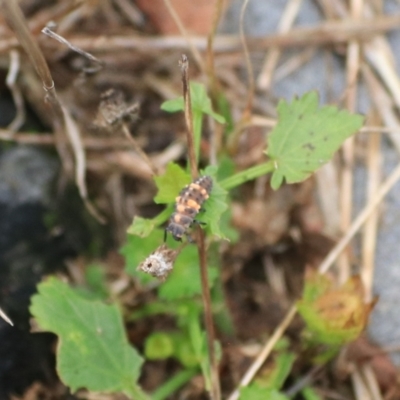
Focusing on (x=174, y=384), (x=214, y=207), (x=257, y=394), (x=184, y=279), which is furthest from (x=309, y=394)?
(x=214, y=207)

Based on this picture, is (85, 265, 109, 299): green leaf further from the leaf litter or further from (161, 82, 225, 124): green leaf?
(161, 82, 225, 124): green leaf

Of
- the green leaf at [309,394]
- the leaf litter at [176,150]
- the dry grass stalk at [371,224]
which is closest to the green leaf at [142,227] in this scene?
the leaf litter at [176,150]

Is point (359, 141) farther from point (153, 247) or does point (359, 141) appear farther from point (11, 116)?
point (11, 116)

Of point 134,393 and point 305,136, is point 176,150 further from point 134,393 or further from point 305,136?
point 134,393

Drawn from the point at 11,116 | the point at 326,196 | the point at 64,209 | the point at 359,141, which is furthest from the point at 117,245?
the point at 359,141

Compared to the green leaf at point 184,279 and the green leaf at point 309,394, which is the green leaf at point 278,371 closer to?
the green leaf at point 309,394

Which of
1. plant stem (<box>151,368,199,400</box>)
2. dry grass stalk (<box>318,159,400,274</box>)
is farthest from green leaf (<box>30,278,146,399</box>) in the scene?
dry grass stalk (<box>318,159,400,274</box>)
